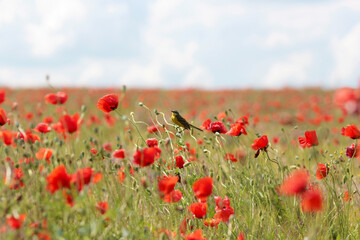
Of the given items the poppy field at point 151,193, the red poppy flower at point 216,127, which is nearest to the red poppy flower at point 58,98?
the poppy field at point 151,193

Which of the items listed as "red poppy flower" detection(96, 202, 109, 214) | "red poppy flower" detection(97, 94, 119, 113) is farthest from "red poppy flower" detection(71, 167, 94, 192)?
"red poppy flower" detection(97, 94, 119, 113)

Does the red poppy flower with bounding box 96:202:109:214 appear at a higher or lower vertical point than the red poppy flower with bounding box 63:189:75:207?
lower

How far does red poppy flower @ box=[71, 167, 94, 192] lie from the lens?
179 centimetres

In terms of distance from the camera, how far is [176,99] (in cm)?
1188

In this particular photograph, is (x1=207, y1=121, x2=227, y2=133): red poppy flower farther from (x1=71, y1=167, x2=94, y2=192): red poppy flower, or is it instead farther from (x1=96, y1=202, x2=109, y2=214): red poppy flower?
(x1=71, y1=167, x2=94, y2=192): red poppy flower

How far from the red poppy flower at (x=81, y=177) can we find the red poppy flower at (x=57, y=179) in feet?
0.11

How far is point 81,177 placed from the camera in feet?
5.87

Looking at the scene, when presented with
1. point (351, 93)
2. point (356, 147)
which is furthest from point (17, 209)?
point (356, 147)

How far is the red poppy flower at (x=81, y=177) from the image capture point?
179 cm

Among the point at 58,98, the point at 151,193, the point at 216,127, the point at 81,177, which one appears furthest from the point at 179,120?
the point at 81,177

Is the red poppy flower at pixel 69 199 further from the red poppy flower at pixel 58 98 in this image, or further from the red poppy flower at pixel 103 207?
the red poppy flower at pixel 58 98

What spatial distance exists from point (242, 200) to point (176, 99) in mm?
9304

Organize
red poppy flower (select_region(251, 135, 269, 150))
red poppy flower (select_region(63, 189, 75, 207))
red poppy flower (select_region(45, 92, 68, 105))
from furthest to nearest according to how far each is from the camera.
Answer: red poppy flower (select_region(45, 92, 68, 105)) < red poppy flower (select_region(251, 135, 269, 150)) < red poppy flower (select_region(63, 189, 75, 207))

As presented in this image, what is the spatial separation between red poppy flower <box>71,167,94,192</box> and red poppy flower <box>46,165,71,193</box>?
0.11 ft
